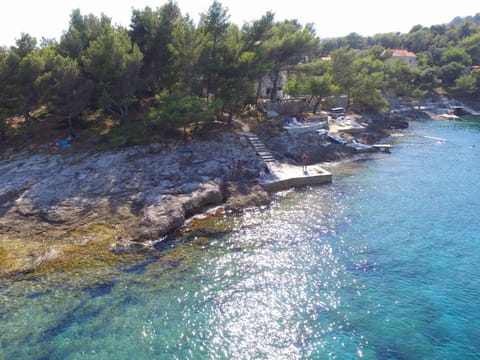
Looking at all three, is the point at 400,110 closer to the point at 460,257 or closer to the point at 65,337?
the point at 460,257

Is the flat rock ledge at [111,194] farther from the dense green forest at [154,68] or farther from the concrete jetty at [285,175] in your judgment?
→ the dense green forest at [154,68]

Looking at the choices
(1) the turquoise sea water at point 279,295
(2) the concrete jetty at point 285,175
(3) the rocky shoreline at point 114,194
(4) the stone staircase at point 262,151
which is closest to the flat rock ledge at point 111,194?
(3) the rocky shoreline at point 114,194

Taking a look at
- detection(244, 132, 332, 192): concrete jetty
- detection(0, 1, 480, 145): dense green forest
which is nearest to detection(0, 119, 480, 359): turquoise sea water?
detection(244, 132, 332, 192): concrete jetty

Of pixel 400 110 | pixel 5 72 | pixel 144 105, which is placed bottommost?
pixel 400 110

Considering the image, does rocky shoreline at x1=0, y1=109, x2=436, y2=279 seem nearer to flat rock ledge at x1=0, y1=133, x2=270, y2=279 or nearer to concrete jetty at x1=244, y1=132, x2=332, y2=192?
flat rock ledge at x1=0, y1=133, x2=270, y2=279

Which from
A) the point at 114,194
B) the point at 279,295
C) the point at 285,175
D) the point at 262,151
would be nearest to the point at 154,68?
the point at 262,151

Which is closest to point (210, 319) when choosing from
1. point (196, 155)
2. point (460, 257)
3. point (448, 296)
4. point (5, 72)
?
point (448, 296)

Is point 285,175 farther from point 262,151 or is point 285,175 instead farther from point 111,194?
point 111,194
